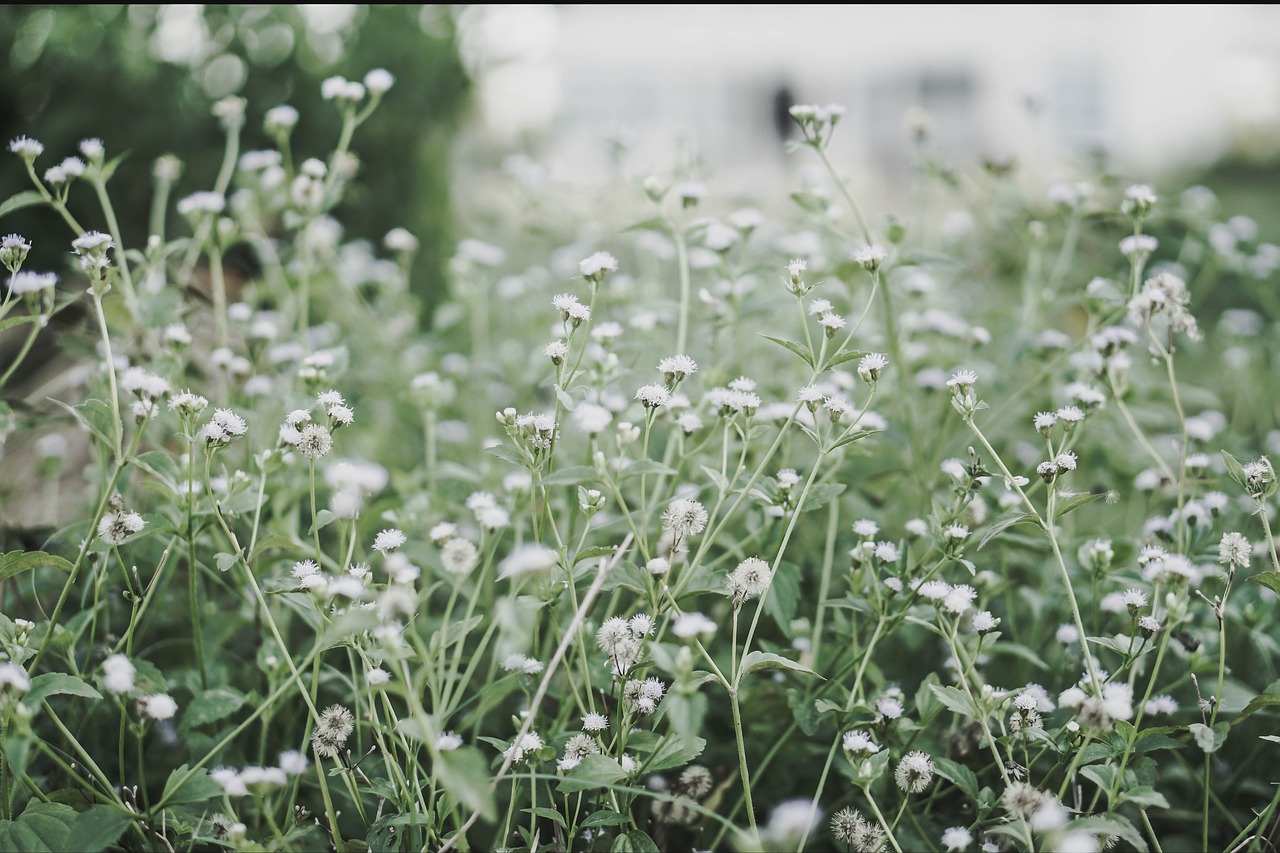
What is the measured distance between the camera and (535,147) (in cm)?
386

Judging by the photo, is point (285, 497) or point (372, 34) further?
point (372, 34)

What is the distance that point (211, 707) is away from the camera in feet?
4.32

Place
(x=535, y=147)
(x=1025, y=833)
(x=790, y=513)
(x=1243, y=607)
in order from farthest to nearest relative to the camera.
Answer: (x=535, y=147), (x=1243, y=607), (x=790, y=513), (x=1025, y=833)

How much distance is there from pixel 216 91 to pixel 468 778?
3.34m

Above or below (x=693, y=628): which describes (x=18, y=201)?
above

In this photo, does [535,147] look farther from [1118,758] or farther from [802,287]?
[1118,758]

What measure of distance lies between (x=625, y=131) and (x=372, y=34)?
178 centimetres

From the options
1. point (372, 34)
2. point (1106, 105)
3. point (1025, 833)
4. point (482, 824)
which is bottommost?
point (1106, 105)

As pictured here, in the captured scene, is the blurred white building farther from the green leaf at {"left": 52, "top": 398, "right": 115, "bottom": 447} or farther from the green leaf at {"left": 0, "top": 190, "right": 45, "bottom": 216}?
the green leaf at {"left": 52, "top": 398, "right": 115, "bottom": 447}

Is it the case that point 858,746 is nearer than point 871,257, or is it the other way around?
point 858,746

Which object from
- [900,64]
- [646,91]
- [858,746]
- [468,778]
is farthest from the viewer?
[646,91]

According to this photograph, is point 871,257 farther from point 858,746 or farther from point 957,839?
point 957,839

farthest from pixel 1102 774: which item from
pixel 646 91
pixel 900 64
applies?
pixel 900 64

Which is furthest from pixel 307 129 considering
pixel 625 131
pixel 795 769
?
pixel 795 769
